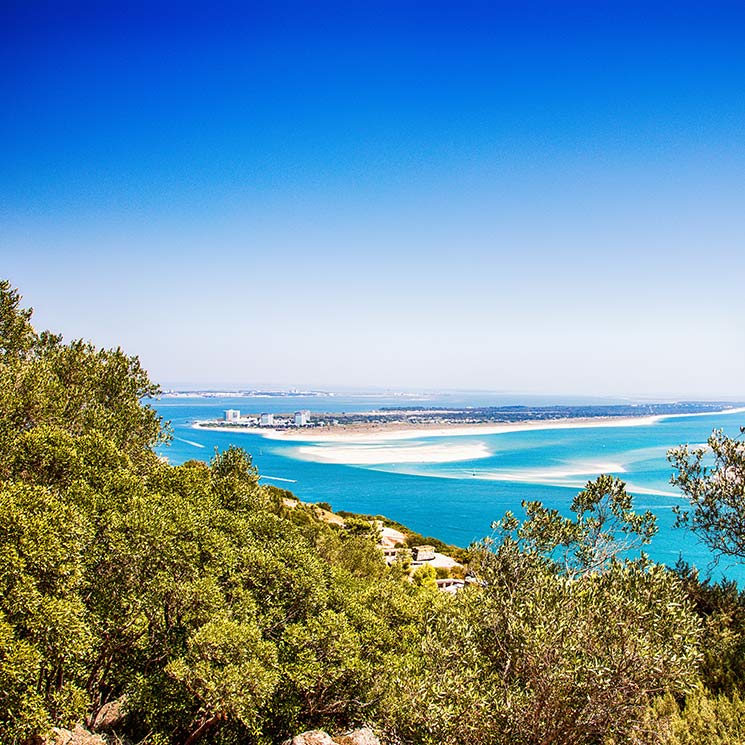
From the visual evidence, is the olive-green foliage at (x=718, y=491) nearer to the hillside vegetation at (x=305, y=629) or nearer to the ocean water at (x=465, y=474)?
the hillside vegetation at (x=305, y=629)

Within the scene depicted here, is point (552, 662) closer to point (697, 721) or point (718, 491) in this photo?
point (697, 721)

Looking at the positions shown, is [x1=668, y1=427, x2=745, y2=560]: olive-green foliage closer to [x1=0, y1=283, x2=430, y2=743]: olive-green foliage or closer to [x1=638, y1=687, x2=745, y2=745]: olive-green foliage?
[x1=638, y1=687, x2=745, y2=745]: olive-green foliage

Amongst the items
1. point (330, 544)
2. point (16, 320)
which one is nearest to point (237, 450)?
point (330, 544)

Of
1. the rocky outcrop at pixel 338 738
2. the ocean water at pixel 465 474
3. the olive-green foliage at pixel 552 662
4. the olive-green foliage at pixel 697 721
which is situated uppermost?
the olive-green foliage at pixel 552 662

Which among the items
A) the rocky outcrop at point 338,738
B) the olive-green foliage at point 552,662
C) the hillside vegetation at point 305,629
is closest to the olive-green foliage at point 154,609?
the hillside vegetation at point 305,629

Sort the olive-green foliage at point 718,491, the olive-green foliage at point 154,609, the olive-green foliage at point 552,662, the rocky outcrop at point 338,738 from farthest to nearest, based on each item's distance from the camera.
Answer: the olive-green foliage at point 718,491
the rocky outcrop at point 338,738
the olive-green foliage at point 154,609
the olive-green foliage at point 552,662

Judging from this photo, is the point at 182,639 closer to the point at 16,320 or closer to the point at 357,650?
the point at 357,650

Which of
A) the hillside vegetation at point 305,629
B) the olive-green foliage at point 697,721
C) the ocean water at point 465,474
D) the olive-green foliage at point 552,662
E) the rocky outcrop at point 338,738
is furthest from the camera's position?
the ocean water at point 465,474
